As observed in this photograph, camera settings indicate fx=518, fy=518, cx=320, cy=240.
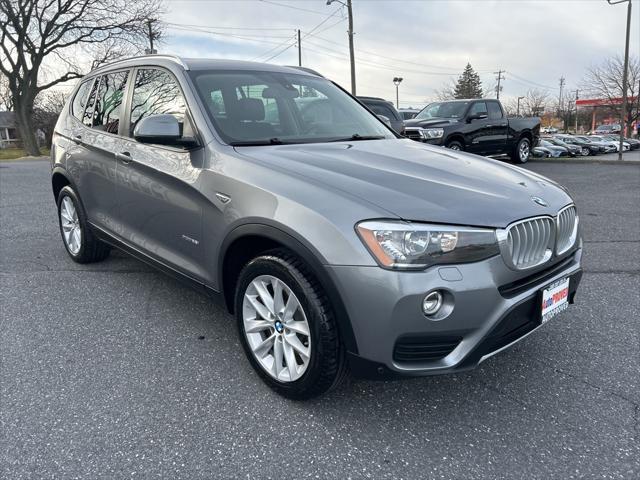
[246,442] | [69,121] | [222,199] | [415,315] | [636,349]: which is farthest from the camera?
[69,121]

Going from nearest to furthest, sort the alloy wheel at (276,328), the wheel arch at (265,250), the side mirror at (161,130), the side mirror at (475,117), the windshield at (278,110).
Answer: the wheel arch at (265,250) < the alloy wheel at (276,328) < the side mirror at (161,130) < the windshield at (278,110) < the side mirror at (475,117)

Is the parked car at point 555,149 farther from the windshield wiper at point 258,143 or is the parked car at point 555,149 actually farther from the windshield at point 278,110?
the windshield wiper at point 258,143

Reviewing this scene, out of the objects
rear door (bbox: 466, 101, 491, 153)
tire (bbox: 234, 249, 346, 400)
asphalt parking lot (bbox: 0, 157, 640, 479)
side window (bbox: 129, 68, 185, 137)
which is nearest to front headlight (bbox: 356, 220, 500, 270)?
tire (bbox: 234, 249, 346, 400)

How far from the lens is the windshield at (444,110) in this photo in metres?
13.0

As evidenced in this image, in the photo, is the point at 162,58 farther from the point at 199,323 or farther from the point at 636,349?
the point at 636,349

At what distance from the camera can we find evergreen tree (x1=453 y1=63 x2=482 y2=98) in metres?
82.6

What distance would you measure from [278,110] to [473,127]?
34.4 feet

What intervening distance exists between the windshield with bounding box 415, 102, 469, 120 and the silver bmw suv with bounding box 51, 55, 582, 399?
981cm

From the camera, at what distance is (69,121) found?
4.83 m

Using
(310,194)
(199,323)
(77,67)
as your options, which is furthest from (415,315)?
(77,67)

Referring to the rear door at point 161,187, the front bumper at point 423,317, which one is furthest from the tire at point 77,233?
the front bumper at point 423,317

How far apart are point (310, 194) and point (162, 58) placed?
1.92 meters

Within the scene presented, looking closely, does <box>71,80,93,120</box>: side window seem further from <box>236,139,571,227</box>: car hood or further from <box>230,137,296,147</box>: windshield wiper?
<box>236,139,571,227</box>: car hood

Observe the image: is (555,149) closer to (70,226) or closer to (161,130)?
(70,226)
